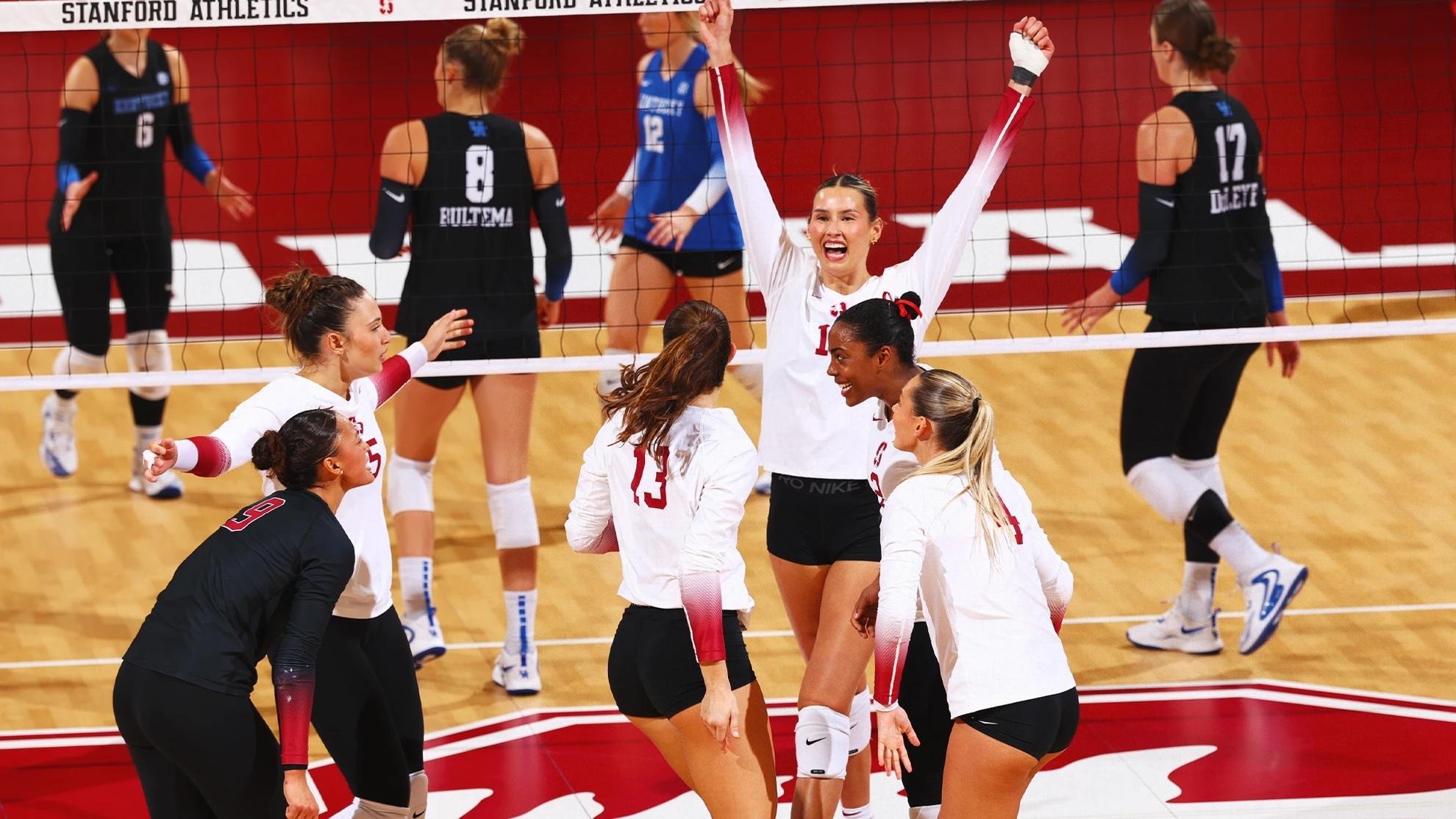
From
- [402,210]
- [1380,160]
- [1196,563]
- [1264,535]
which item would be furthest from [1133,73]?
[402,210]

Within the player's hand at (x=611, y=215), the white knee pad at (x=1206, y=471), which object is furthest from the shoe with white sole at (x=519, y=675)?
the white knee pad at (x=1206, y=471)

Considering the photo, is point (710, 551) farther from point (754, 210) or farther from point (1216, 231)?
point (1216, 231)

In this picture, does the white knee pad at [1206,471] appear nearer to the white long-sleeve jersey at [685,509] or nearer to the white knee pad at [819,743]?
the white knee pad at [819,743]

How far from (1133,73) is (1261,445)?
4.18m

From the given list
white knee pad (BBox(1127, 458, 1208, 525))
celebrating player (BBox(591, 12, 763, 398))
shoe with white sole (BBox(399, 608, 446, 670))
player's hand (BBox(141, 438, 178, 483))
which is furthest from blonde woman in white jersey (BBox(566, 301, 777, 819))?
celebrating player (BBox(591, 12, 763, 398))

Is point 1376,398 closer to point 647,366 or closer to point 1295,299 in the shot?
point 1295,299

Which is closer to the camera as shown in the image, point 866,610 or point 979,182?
point 866,610

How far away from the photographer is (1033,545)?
4578mm

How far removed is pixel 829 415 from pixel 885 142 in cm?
751

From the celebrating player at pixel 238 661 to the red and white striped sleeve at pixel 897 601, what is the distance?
1.35 meters

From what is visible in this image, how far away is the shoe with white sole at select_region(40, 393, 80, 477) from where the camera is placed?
31.8 feet

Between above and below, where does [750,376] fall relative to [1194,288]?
below

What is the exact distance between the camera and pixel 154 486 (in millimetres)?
9555

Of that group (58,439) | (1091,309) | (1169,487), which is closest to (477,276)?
(1091,309)
